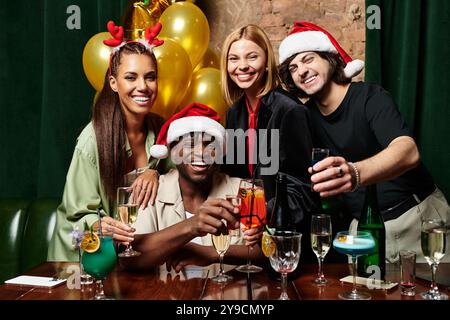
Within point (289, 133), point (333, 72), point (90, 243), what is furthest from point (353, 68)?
point (90, 243)

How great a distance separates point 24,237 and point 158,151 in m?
0.76

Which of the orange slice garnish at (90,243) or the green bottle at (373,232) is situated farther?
the green bottle at (373,232)

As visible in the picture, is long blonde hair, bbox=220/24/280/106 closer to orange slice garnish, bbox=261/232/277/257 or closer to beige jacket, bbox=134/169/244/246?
beige jacket, bbox=134/169/244/246

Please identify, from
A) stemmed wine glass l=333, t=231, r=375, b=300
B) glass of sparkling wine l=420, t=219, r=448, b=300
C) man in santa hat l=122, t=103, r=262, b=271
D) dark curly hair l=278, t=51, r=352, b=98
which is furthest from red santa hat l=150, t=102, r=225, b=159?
glass of sparkling wine l=420, t=219, r=448, b=300

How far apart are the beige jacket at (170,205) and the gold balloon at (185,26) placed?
2.18 ft

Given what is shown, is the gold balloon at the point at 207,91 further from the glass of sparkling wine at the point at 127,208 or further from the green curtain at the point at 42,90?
the glass of sparkling wine at the point at 127,208

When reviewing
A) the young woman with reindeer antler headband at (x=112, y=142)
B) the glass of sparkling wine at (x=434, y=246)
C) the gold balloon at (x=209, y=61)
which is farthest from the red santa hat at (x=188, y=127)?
the glass of sparkling wine at (x=434, y=246)

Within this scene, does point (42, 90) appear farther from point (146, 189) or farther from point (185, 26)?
point (146, 189)

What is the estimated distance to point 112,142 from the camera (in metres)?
2.04

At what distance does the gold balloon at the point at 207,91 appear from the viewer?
7.19ft

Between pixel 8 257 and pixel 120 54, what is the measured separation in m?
0.99

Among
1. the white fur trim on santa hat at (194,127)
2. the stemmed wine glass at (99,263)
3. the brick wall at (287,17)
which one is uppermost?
the brick wall at (287,17)

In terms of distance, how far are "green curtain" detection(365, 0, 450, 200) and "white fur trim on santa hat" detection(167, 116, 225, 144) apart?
3.02 feet
